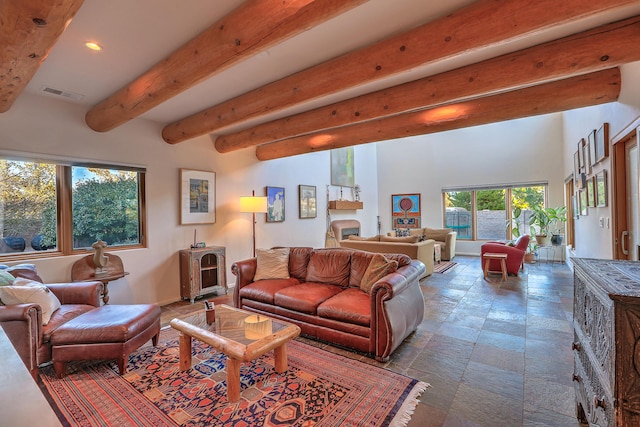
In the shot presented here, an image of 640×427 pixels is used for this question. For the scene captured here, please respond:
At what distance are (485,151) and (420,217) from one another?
2.57 m

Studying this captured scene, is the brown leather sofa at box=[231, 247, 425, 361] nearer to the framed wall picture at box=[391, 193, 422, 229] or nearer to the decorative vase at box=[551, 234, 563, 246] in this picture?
the decorative vase at box=[551, 234, 563, 246]

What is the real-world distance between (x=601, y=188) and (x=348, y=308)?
3232mm

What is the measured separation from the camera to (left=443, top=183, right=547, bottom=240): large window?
7586mm

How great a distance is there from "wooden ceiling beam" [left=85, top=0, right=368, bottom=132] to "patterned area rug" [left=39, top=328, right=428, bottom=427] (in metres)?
2.34

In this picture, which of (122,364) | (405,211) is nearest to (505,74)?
(122,364)

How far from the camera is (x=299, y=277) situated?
3742 millimetres

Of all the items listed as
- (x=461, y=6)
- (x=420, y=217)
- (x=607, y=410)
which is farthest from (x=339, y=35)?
(x=420, y=217)

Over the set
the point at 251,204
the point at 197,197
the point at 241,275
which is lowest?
the point at 241,275

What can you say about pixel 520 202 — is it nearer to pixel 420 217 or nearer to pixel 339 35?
pixel 420 217

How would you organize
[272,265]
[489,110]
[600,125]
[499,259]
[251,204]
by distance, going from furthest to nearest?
1. [499,259]
2. [251,204]
3. [272,265]
4. [600,125]
5. [489,110]

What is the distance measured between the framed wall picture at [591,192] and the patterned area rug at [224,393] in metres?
3.46

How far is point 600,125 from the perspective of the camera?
3395 mm

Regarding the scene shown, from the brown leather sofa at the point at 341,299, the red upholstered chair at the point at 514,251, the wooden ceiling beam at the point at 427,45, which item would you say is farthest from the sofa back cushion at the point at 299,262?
the red upholstered chair at the point at 514,251

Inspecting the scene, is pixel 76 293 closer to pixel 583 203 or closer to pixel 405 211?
pixel 583 203
